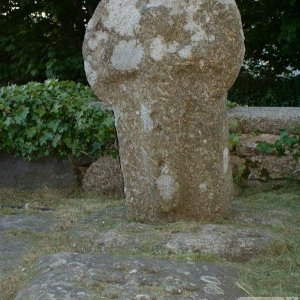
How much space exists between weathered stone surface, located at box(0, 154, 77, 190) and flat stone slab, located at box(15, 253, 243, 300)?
2671mm

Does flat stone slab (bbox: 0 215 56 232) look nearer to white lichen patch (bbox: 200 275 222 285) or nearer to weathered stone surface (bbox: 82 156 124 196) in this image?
weathered stone surface (bbox: 82 156 124 196)

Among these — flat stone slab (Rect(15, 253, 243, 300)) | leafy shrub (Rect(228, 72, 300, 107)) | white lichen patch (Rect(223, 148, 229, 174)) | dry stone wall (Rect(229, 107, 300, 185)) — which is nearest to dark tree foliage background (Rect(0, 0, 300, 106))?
leafy shrub (Rect(228, 72, 300, 107))

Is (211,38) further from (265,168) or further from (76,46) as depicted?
(76,46)

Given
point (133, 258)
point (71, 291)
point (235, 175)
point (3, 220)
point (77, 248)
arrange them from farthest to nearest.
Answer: point (235, 175) < point (3, 220) < point (77, 248) < point (133, 258) < point (71, 291)

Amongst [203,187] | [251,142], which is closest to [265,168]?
[251,142]

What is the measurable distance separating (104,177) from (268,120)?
155cm

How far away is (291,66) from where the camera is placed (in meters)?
9.33

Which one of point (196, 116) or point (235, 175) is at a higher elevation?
A: point (196, 116)

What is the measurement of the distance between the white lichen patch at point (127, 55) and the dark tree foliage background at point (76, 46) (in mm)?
4933

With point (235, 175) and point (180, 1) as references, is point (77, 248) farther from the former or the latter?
point (235, 175)

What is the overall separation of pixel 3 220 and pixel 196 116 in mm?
1605

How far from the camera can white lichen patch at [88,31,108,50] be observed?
4.05 meters

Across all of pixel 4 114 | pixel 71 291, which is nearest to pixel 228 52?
pixel 71 291

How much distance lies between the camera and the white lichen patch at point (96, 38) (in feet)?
13.3
